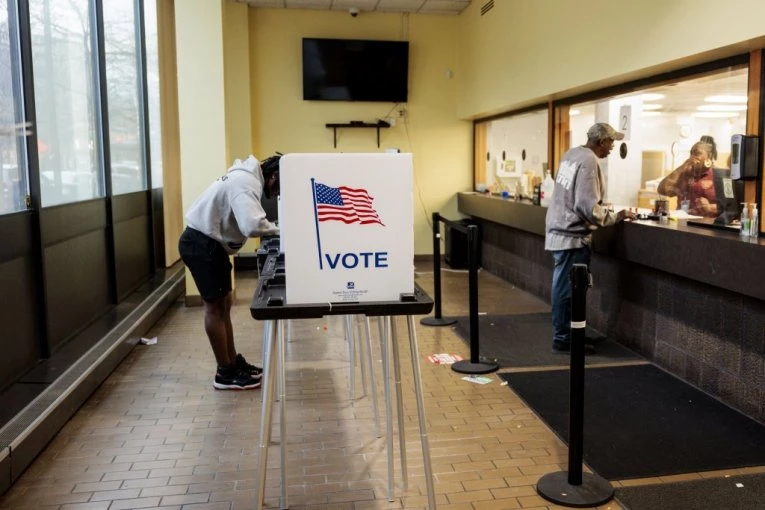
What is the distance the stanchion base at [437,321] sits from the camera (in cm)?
547

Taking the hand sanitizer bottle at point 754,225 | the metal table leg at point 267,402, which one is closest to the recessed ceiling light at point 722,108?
the hand sanitizer bottle at point 754,225

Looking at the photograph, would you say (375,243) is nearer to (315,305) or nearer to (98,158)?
(315,305)

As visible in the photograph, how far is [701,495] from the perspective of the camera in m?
2.71

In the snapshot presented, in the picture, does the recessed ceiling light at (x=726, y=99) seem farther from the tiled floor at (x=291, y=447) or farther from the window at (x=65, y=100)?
the window at (x=65, y=100)

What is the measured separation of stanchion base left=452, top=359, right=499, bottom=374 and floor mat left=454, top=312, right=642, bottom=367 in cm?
12

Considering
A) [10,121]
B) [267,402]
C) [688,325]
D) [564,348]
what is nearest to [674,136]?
[688,325]

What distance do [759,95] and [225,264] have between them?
123 inches

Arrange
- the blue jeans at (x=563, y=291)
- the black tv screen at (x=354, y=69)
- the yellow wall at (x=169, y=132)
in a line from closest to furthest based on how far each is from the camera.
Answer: the blue jeans at (x=563, y=291) < the yellow wall at (x=169, y=132) < the black tv screen at (x=354, y=69)

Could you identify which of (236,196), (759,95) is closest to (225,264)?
(236,196)

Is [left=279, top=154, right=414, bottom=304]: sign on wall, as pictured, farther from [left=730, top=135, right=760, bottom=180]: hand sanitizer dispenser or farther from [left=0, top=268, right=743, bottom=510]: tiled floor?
[left=730, top=135, right=760, bottom=180]: hand sanitizer dispenser

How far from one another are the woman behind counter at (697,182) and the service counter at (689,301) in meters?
0.23

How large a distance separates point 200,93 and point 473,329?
365 centimetres

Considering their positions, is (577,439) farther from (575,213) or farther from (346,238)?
(575,213)

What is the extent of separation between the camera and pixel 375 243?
87.3 inches
